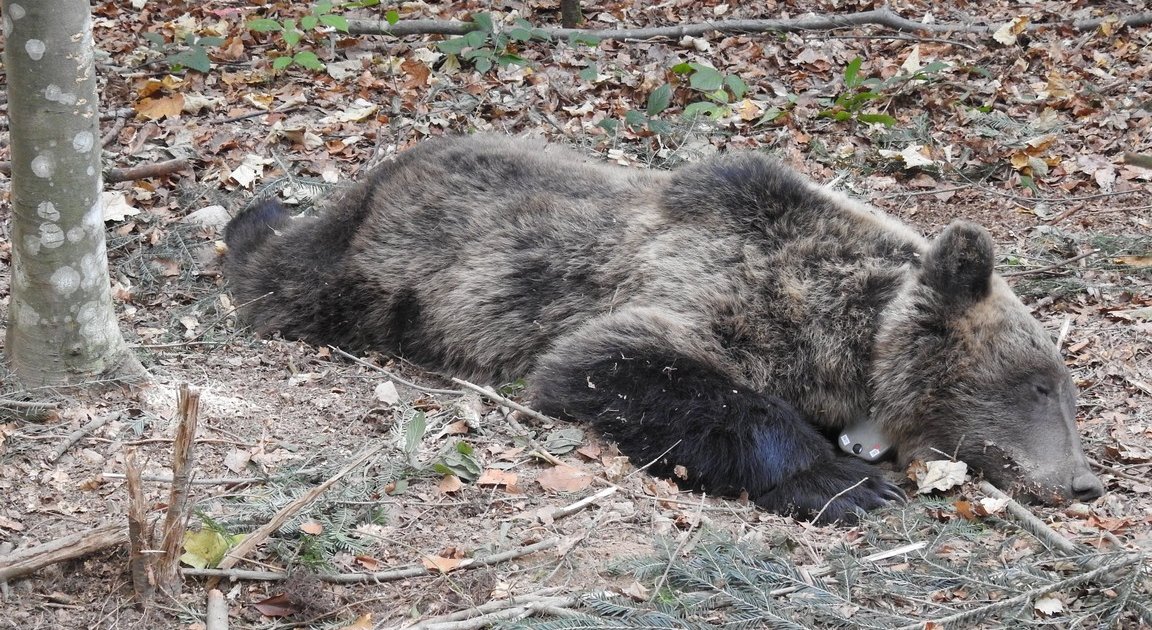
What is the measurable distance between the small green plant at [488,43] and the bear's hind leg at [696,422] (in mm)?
4801

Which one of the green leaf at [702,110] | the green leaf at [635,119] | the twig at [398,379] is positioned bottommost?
the twig at [398,379]

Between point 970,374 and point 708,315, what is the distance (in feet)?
4.36

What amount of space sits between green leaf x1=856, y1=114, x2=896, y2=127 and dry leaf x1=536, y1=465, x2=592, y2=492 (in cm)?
545

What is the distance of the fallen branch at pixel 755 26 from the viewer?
10.2m

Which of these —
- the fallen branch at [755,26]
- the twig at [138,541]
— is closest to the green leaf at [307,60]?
the fallen branch at [755,26]

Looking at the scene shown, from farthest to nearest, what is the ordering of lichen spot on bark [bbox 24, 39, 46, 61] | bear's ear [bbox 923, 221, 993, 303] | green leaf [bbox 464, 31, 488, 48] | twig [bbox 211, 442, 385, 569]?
green leaf [bbox 464, 31, 488, 48], bear's ear [bbox 923, 221, 993, 303], lichen spot on bark [bbox 24, 39, 46, 61], twig [bbox 211, 442, 385, 569]

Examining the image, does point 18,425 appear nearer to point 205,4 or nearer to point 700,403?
point 700,403

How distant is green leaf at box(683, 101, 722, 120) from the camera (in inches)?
352

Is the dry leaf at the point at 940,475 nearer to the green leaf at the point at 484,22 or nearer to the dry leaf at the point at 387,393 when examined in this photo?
the dry leaf at the point at 387,393

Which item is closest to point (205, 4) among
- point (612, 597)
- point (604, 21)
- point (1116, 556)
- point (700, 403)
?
point (604, 21)

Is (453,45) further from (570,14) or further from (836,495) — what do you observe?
(836,495)

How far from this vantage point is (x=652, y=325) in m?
5.43

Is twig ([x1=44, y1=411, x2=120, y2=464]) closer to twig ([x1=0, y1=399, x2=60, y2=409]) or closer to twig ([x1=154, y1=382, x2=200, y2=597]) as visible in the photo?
twig ([x1=0, y1=399, x2=60, y2=409])

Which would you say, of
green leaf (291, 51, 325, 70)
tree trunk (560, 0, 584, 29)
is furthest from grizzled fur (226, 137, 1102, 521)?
tree trunk (560, 0, 584, 29)
